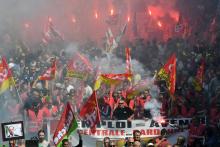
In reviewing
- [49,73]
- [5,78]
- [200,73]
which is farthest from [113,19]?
[5,78]

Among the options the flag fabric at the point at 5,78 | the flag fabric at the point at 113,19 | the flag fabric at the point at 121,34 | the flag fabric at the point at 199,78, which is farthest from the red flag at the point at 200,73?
the flag fabric at the point at 5,78

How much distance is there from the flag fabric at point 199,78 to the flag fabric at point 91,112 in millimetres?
2183

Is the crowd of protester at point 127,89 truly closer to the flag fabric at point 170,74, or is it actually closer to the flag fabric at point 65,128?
the flag fabric at point 170,74

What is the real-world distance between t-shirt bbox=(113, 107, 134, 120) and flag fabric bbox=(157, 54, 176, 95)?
3.16 feet

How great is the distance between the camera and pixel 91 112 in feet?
32.6

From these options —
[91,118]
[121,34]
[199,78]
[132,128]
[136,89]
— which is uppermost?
[121,34]

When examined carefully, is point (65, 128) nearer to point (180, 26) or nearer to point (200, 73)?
point (200, 73)

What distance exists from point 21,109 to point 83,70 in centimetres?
162

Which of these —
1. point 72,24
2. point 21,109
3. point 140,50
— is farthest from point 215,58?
point 21,109

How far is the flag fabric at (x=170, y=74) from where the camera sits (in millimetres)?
10383

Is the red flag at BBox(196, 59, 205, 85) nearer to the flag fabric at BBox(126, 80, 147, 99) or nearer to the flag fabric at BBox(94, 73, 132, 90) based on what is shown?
the flag fabric at BBox(126, 80, 147, 99)

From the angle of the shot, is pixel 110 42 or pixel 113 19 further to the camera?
pixel 113 19

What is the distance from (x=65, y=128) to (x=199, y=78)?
332 cm

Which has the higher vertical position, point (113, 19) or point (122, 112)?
point (113, 19)
